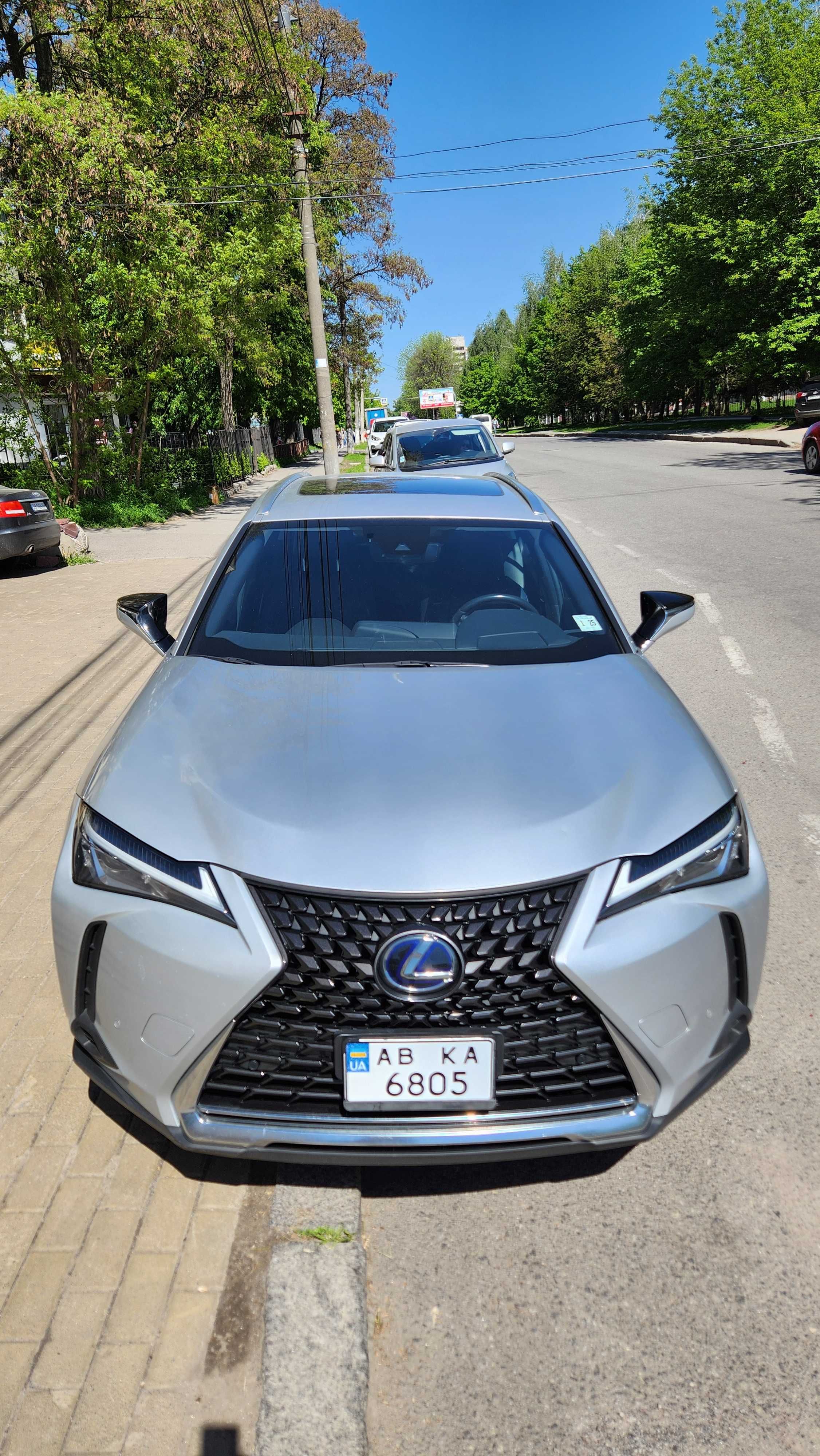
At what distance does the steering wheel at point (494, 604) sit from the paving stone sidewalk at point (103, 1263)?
1.94m

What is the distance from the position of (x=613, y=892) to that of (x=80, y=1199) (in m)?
1.59

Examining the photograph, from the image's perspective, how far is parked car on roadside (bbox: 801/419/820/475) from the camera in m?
19.6

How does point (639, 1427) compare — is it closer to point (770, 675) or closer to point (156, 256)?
point (770, 675)

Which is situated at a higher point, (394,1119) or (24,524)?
(24,524)

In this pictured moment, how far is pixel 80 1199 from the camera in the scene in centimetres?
256

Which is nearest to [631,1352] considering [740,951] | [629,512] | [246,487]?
[740,951]

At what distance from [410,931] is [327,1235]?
89 centimetres

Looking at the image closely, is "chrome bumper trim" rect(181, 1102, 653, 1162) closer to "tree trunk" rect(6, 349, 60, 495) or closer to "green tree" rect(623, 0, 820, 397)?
"tree trunk" rect(6, 349, 60, 495)

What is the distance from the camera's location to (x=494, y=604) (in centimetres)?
368

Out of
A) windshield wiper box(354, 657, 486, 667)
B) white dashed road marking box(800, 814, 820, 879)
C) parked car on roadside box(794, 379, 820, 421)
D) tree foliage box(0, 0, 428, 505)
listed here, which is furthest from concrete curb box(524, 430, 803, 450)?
windshield wiper box(354, 657, 486, 667)

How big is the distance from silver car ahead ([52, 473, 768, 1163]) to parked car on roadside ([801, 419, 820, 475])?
19235 mm

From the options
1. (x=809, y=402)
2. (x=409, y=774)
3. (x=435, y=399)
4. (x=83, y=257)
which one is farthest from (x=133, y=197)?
(x=435, y=399)

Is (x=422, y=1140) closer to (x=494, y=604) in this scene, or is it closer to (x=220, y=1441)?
(x=220, y=1441)

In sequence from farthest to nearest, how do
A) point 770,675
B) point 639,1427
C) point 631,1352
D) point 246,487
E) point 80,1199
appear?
point 246,487, point 770,675, point 80,1199, point 631,1352, point 639,1427
